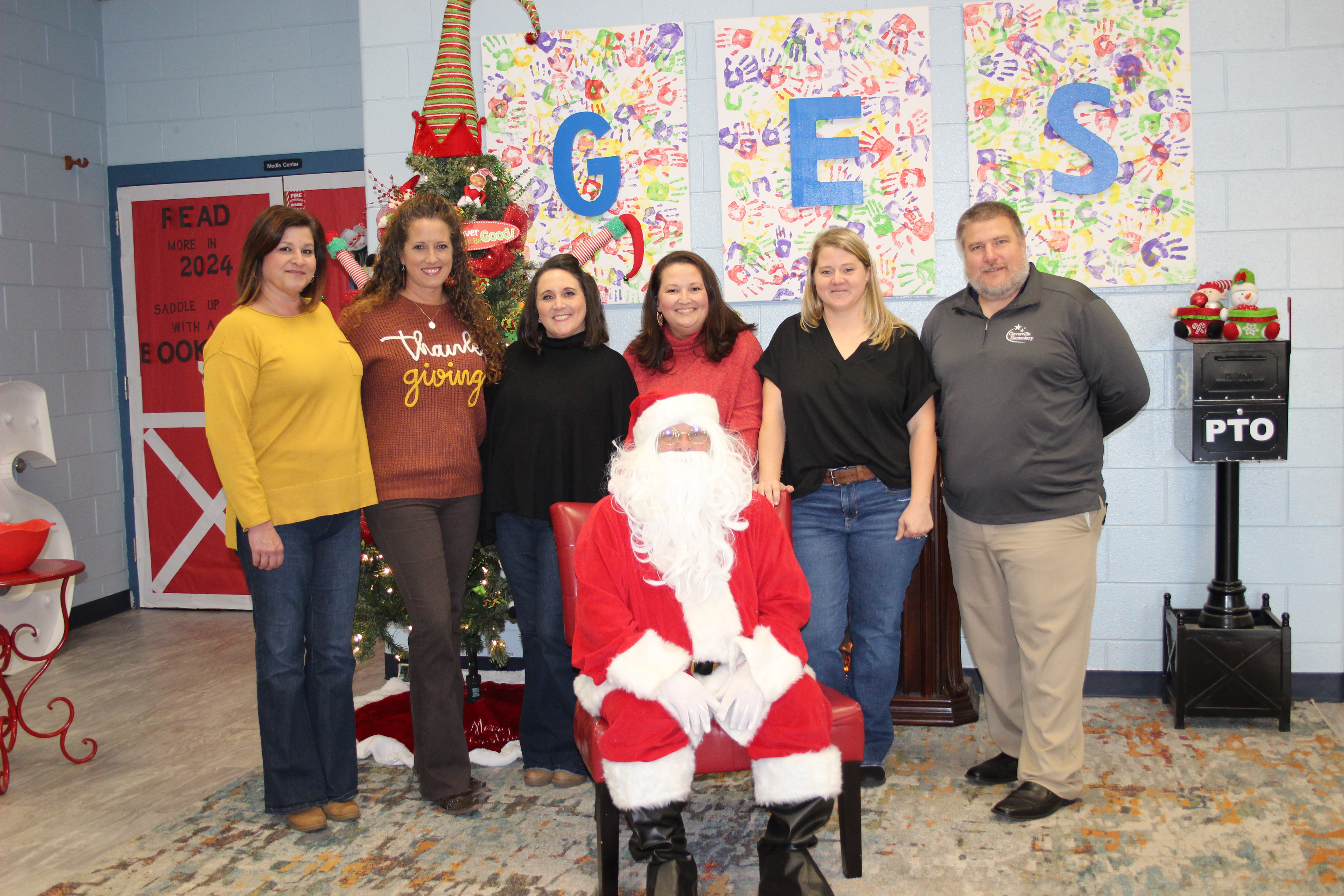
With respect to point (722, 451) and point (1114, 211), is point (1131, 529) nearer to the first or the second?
point (1114, 211)

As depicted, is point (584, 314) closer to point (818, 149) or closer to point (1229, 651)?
point (818, 149)

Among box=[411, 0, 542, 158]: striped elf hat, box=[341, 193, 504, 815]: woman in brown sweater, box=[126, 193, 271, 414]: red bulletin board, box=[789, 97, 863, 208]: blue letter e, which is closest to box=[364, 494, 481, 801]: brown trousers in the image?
box=[341, 193, 504, 815]: woman in brown sweater

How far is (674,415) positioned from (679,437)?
6cm

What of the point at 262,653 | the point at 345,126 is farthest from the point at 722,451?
the point at 345,126

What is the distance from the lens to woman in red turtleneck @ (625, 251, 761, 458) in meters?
2.75

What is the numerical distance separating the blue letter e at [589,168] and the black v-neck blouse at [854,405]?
1252mm

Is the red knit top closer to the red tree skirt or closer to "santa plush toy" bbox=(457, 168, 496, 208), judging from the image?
"santa plush toy" bbox=(457, 168, 496, 208)

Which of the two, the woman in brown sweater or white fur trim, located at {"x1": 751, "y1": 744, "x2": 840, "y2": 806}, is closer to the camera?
white fur trim, located at {"x1": 751, "y1": 744, "x2": 840, "y2": 806}

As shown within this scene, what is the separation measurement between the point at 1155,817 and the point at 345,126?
4666 mm

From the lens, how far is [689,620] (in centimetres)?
217

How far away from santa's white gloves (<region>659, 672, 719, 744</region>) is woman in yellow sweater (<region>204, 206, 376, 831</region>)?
3.36 feet

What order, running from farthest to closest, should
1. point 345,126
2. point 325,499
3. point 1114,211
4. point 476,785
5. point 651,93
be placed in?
1. point 345,126
2. point 651,93
3. point 1114,211
4. point 476,785
5. point 325,499

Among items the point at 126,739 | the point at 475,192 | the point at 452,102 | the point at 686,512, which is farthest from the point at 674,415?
the point at 126,739

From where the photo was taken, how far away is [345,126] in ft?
16.2
